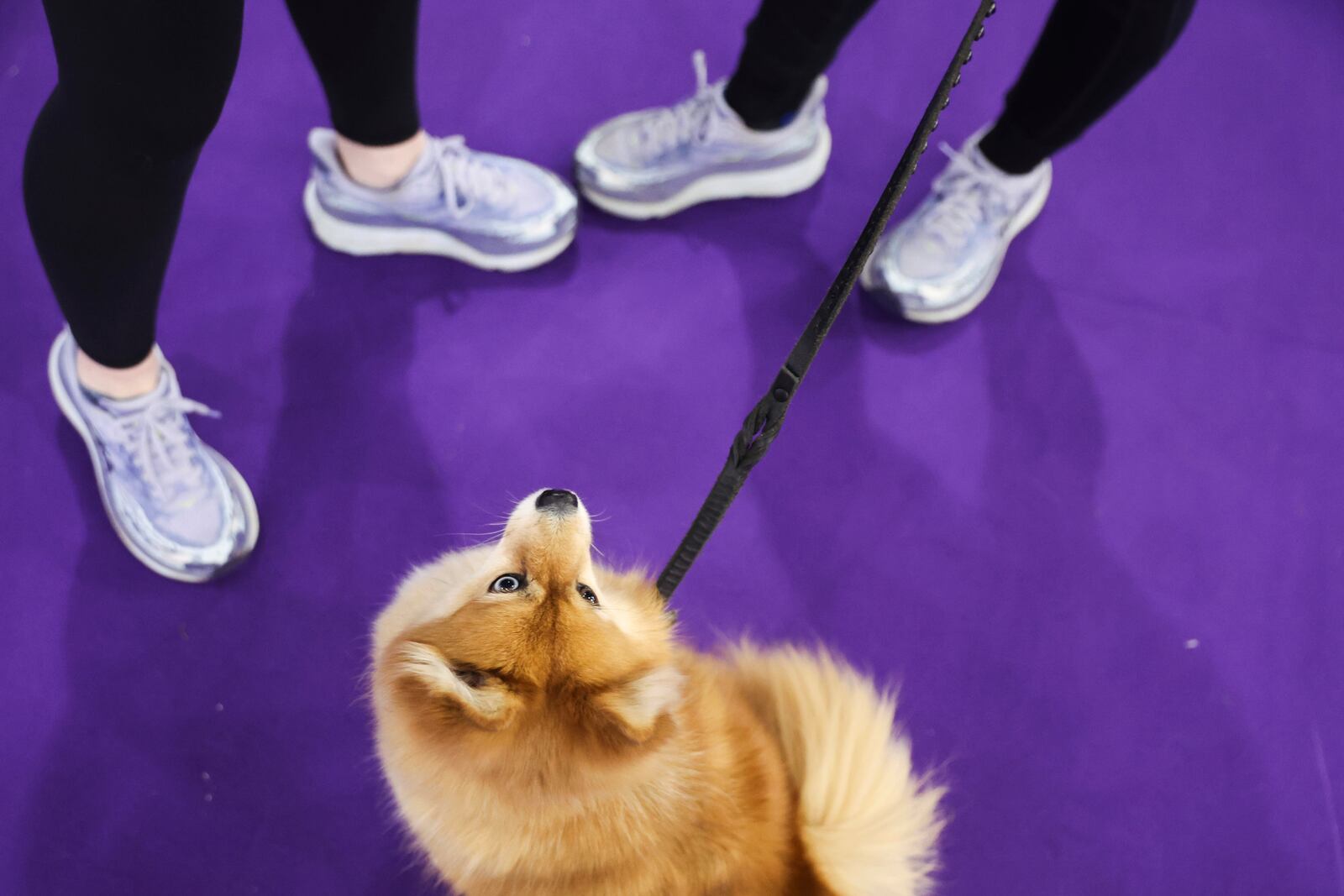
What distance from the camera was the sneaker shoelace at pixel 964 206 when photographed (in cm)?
128

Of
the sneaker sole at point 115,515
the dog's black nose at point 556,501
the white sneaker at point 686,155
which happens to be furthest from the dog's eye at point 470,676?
the white sneaker at point 686,155

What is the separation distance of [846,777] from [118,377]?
2.86 ft

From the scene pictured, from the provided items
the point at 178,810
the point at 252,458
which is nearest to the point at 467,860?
the point at 178,810

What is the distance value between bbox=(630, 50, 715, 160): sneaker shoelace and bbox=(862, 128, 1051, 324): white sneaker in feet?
1.06

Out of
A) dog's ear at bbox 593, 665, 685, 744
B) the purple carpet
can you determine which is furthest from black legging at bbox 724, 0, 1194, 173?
dog's ear at bbox 593, 665, 685, 744

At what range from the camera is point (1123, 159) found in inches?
57.0

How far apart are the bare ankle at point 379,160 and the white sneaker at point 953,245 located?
2.14ft

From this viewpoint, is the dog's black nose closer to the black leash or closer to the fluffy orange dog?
the fluffy orange dog

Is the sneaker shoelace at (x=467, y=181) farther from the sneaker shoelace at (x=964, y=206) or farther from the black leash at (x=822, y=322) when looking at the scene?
the black leash at (x=822, y=322)

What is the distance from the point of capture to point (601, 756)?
2.08 feet

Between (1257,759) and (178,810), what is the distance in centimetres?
127

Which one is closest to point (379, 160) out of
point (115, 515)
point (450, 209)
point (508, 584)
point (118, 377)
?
point (450, 209)

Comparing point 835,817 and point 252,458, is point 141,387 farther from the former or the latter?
point 835,817

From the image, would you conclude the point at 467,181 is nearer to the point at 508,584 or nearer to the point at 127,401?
the point at 127,401
